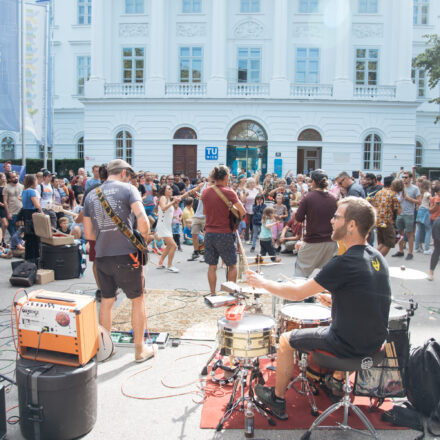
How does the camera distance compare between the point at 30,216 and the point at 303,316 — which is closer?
the point at 303,316

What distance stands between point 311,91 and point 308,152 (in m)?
3.57

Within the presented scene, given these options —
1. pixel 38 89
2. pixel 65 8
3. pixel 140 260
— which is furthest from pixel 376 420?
pixel 65 8

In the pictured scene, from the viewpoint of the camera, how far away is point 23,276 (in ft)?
26.2

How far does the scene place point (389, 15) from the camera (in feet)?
87.8

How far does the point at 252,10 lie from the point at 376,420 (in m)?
27.4

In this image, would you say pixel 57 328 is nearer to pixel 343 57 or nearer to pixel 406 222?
pixel 406 222

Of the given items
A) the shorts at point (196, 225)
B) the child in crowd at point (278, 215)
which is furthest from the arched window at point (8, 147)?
the child in crowd at point (278, 215)

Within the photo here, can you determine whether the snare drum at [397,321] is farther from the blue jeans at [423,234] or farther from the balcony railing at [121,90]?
the balcony railing at [121,90]

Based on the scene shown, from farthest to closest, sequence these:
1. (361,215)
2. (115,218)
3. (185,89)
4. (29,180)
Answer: (185,89) < (29,180) < (115,218) < (361,215)

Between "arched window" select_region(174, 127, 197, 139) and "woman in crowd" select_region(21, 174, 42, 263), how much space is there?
59.2ft

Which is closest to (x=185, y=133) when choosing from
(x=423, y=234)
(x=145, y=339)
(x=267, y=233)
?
(x=423, y=234)

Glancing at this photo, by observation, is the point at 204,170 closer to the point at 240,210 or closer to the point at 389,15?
the point at 389,15

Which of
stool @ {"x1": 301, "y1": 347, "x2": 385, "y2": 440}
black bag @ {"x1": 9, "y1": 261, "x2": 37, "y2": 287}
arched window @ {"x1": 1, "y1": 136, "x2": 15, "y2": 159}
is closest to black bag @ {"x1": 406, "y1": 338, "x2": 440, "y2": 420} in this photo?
stool @ {"x1": 301, "y1": 347, "x2": 385, "y2": 440}

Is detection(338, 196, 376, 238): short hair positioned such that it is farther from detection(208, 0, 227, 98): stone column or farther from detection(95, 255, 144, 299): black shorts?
detection(208, 0, 227, 98): stone column
